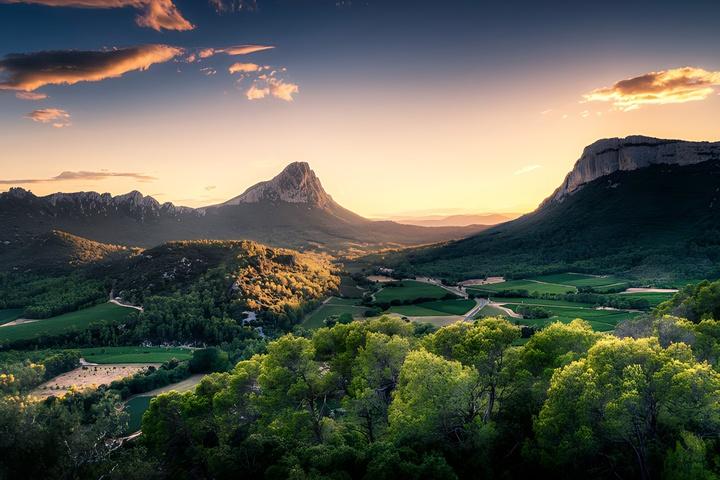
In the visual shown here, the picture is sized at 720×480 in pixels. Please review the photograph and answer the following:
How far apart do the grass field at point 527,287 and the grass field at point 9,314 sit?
15192cm

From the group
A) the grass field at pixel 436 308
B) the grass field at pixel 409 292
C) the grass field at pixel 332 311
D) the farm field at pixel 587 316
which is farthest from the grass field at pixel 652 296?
the grass field at pixel 332 311

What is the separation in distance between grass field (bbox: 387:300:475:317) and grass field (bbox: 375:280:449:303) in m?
7.19

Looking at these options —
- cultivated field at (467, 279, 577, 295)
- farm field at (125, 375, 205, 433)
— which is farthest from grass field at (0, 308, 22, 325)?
cultivated field at (467, 279, 577, 295)

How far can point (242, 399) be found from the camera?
4278 centimetres

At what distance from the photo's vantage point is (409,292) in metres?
151

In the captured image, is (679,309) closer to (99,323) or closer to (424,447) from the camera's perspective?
(424,447)

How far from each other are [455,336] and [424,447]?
1189 centimetres

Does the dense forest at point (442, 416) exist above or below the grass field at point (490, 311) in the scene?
above

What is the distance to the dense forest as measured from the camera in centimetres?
2472

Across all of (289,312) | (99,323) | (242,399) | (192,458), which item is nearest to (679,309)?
(242,399)

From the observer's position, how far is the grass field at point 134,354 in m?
97.6

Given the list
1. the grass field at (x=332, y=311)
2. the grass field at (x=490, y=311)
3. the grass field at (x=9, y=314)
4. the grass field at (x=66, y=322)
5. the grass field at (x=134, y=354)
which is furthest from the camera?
the grass field at (x=9, y=314)

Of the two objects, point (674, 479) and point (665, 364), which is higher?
point (665, 364)

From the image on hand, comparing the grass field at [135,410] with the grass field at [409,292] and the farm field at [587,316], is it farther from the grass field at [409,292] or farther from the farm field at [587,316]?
the grass field at [409,292]
